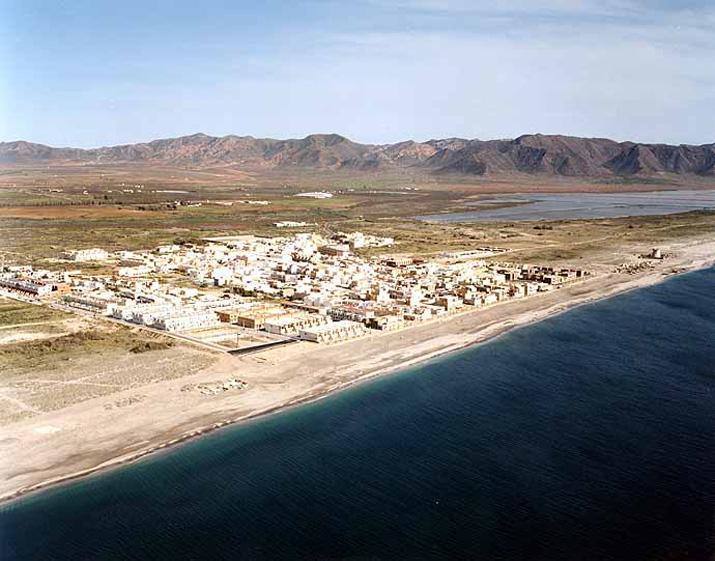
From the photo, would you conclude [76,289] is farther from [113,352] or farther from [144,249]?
[144,249]

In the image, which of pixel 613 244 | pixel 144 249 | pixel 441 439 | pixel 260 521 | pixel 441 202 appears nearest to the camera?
pixel 260 521

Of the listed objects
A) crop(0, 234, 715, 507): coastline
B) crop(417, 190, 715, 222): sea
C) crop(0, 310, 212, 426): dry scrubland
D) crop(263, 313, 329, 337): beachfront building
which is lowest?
crop(0, 234, 715, 507): coastline

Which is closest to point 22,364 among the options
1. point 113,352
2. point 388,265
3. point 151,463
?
point 113,352

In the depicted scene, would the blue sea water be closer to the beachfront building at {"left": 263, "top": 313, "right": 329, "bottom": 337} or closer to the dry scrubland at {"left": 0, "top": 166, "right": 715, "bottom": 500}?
the dry scrubland at {"left": 0, "top": 166, "right": 715, "bottom": 500}

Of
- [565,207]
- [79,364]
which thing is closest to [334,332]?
[79,364]

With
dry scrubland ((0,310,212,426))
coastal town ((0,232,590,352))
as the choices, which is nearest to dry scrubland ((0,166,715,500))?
dry scrubland ((0,310,212,426))

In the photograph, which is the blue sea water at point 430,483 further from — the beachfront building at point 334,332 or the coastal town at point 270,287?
the coastal town at point 270,287

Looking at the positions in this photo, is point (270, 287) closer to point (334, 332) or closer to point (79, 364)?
point (334, 332)

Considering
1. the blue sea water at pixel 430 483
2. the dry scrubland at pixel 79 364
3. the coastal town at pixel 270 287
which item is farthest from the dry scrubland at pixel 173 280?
the blue sea water at pixel 430 483
